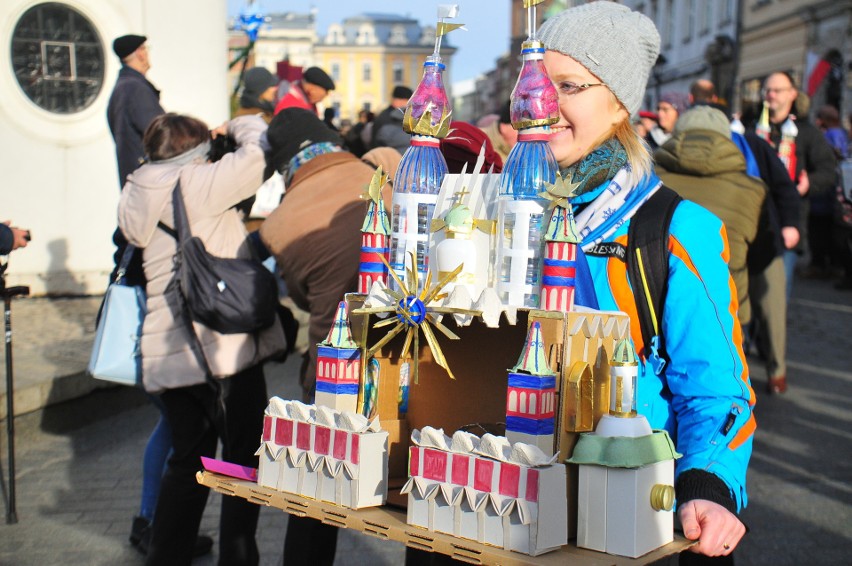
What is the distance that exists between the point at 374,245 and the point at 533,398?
0.67 m

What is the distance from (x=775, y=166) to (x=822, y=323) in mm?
5398

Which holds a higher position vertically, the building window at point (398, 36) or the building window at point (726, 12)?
the building window at point (398, 36)

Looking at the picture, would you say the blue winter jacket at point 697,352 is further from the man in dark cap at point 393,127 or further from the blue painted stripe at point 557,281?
the man in dark cap at point 393,127

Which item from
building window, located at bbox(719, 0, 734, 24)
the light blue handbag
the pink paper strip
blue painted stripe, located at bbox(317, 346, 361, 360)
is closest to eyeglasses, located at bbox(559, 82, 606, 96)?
blue painted stripe, located at bbox(317, 346, 361, 360)

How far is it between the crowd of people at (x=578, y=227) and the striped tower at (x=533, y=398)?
0.37 meters

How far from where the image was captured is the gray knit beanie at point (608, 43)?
95.5 inches

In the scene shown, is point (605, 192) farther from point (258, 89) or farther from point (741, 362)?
point (258, 89)

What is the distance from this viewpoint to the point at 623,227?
2.34m

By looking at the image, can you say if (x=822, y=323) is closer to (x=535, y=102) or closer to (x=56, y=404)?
(x=56, y=404)

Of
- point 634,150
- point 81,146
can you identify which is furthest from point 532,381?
point 81,146

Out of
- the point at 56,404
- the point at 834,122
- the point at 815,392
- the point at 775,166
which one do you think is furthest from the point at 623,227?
the point at 834,122

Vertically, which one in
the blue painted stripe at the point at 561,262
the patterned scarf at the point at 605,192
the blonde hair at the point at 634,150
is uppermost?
the blonde hair at the point at 634,150

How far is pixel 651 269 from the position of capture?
2.29 metres

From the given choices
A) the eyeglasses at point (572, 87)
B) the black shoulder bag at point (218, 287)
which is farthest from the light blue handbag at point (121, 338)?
the eyeglasses at point (572, 87)
